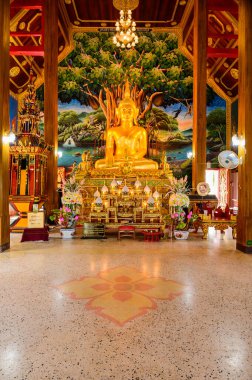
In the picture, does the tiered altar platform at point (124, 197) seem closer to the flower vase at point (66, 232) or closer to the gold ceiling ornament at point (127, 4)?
the flower vase at point (66, 232)

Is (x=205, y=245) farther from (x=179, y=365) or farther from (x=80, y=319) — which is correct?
(x=179, y=365)

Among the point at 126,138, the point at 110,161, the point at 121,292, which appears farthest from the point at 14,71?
the point at 121,292

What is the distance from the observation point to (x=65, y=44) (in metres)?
12.3

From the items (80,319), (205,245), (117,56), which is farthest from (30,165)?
(117,56)

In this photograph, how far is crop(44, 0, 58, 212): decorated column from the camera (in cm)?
884

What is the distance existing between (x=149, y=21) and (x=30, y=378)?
12470 mm

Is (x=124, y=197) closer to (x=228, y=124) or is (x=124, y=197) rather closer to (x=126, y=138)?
(x=126, y=138)

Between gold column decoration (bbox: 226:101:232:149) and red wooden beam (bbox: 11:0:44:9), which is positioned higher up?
red wooden beam (bbox: 11:0:44:9)

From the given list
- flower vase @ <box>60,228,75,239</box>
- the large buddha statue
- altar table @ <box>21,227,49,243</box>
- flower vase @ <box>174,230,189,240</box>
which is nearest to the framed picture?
flower vase @ <box>174,230,189,240</box>

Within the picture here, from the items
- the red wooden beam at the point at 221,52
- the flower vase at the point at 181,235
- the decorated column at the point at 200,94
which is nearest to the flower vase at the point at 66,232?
the flower vase at the point at 181,235

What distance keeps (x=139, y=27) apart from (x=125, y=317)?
12.0m

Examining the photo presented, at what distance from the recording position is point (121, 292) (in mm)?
3080

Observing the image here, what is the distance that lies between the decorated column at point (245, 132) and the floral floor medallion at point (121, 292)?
7.45 ft

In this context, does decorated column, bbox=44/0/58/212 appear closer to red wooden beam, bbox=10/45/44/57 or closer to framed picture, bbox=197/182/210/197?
red wooden beam, bbox=10/45/44/57
